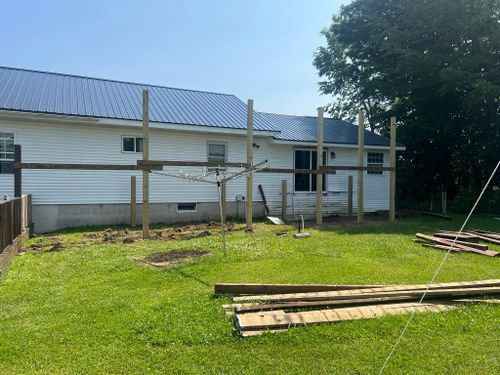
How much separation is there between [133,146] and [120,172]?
3.19ft

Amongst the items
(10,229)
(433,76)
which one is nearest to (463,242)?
(10,229)

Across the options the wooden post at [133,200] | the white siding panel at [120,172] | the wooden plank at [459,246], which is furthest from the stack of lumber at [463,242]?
the wooden post at [133,200]

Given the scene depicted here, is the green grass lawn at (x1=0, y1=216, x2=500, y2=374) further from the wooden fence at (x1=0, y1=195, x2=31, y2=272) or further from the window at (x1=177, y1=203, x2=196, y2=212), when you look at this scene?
the window at (x1=177, y1=203, x2=196, y2=212)

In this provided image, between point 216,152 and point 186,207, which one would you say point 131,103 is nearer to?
point 216,152

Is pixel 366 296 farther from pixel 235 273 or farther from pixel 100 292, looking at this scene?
pixel 100 292

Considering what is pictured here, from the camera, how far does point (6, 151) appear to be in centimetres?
1216

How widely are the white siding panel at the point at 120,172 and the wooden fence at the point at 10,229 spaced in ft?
8.06

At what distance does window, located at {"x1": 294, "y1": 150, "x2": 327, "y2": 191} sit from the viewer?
17.0 metres

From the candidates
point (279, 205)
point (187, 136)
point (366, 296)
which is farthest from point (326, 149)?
point (366, 296)

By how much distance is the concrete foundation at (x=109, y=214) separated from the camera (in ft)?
41.2

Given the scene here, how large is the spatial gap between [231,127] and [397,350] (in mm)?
11862

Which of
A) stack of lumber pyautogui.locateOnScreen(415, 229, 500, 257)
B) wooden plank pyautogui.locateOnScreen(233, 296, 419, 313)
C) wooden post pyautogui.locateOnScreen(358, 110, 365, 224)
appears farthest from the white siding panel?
wooden plank pyautogui.locateOnScreen(233, 296, 419, 313)

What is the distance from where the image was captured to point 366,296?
5.02 m

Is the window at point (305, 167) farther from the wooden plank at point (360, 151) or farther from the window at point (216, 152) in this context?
the wooden plank at point (360, 151)
